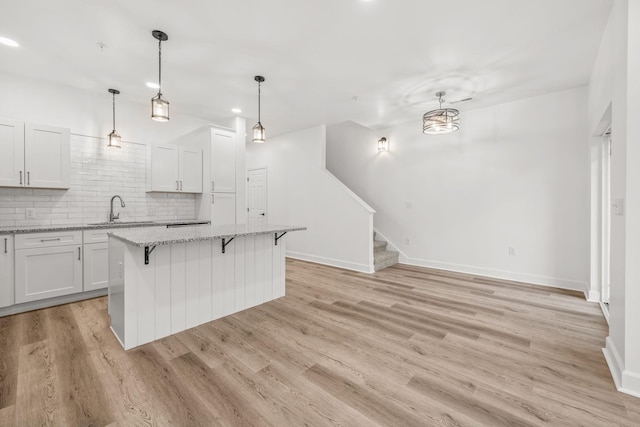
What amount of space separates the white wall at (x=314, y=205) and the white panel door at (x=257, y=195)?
146 millimetres

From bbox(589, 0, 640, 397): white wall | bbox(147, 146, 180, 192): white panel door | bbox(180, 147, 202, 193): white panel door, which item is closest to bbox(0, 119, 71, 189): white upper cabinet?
bbox(147, 146, 180, 192): white panel door

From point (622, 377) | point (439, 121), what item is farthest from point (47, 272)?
point (622, 377)

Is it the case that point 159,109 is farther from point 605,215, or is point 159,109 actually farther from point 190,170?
point 605,215

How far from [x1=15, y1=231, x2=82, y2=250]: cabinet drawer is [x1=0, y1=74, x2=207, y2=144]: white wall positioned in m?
1.60

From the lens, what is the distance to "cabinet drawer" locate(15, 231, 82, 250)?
10.2 feet

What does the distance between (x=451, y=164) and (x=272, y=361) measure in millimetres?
4414

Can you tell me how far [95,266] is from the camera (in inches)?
142

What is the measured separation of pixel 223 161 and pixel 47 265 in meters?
2.68

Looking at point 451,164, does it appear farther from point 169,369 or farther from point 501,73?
point 169,369

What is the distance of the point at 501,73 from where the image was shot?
11.4ft

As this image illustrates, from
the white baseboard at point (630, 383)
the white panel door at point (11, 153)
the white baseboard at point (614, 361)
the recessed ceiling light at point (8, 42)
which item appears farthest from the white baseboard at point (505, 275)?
the recessed ceiling light at point (8, 42)

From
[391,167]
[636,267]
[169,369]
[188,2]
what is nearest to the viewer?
[636,267]

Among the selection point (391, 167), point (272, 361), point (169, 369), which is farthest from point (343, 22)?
point (391, 167)

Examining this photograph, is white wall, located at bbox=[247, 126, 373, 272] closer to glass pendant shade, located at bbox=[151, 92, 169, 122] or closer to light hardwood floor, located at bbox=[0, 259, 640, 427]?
light hardwood floor, located at bbox=[0, 259, 640, 427]
